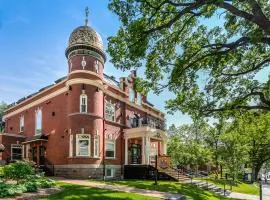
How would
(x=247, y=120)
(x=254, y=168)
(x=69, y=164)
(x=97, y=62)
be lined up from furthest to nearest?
(x=254, y=168), (x=97, y=62), (x=69, y=164), (x=247, y=120)

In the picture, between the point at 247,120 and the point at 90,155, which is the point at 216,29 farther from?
the point at 90,155

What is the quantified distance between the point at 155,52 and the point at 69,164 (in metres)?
12.9

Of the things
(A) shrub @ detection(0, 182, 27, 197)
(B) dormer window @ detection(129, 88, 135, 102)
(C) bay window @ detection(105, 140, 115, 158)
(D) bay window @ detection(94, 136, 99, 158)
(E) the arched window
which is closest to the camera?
(A) shrub @ detection(0, 182, 27, 197)

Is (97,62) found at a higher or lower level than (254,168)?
higher

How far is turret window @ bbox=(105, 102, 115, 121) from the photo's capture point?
28417 millimetres

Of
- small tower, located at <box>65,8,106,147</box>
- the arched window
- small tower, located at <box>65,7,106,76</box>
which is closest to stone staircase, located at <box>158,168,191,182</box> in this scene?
small tower, located at <box>65,8,106,147</box>

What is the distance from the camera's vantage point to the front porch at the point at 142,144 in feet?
94.6

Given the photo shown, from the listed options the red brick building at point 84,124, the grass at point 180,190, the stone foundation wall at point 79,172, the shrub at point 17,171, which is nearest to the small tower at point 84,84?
the red brick building at point 84,124

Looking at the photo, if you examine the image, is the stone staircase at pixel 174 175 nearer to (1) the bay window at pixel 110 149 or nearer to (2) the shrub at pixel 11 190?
(1) the bay window at pixel 110 149

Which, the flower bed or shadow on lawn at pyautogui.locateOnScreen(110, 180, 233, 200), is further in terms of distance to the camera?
shadow on lawn at pyautogui.locateOnScreen(110, 180, 233, 200)

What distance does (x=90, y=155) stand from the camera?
25.2 meters

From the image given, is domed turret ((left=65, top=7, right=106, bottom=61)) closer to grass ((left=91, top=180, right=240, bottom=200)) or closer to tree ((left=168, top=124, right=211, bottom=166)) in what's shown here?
grass ((left=91, top=180, right=240, bottom=200))

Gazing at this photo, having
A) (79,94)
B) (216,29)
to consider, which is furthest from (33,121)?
(216,29)

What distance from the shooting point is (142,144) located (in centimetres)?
2923
